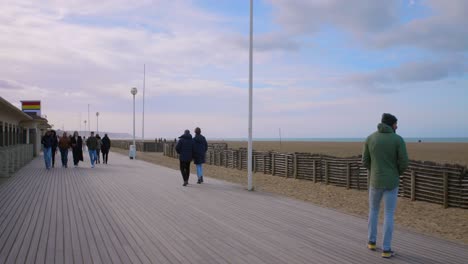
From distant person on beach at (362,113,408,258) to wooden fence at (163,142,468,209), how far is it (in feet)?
17.8

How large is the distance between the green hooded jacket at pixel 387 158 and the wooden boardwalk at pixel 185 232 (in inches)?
36.5

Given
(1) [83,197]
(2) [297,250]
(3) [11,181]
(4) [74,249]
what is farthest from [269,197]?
(3) [11,181]

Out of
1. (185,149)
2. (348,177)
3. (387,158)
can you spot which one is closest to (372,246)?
(387,158)

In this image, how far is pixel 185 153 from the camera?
13.4 meters

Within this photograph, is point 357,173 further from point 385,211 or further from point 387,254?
point 387,254

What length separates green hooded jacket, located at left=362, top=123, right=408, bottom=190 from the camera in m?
5.57

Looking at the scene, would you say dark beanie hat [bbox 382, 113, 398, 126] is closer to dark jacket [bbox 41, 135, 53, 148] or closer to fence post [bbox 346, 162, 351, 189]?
fence post [bbox 346, 162, 351, 189]

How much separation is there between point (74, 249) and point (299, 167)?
12.1 metres


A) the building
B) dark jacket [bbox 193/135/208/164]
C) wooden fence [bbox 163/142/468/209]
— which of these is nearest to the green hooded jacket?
wooden fence [bbox 163/142/468/209]

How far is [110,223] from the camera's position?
24.0ft

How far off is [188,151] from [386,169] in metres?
8.44

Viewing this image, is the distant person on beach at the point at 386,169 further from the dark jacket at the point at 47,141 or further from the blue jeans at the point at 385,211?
the dark jacket at the point at 47,141

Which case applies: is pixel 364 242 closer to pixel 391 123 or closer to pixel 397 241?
pixel 397 241

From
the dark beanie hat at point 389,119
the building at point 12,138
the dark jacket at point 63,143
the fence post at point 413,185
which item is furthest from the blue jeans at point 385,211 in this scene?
the dark jacket at point 63,143
